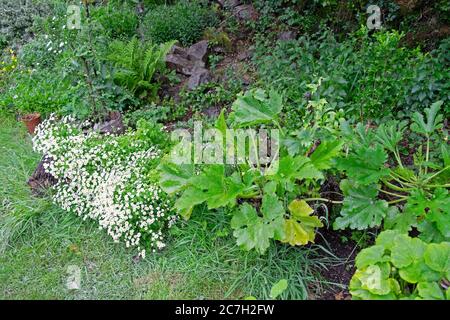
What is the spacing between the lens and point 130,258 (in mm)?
3312

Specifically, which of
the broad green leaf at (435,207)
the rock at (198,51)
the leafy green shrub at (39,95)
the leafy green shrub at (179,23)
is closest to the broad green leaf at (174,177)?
the broad green leaf at (435,207)

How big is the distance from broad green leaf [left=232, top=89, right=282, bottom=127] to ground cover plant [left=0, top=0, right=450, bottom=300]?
0.01 meters

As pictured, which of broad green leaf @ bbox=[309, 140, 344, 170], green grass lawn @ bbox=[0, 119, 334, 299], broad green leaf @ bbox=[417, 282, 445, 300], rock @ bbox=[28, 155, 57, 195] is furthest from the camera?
rock @ bbox=[28, 155, 57, 195]

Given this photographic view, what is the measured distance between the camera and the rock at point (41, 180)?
3.90 meters

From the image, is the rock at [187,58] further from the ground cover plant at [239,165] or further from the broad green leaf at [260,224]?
the broad green leaf at [260,224]

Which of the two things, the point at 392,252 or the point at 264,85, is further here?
the point at 264,85

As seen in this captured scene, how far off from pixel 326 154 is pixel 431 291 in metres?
1.00

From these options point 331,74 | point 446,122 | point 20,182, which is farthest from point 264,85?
point 20,182

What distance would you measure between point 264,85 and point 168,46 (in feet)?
4.19

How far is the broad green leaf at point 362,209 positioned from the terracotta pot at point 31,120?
3311 millimetres

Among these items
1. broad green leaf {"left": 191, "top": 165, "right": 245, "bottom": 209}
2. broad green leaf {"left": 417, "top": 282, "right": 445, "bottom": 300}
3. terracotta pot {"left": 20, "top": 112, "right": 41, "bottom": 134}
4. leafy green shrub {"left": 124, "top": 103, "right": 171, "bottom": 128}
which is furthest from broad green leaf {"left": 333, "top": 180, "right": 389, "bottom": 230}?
terracotta pot {"left": 20, "top": 112, "right": 41, "bottom": 134}

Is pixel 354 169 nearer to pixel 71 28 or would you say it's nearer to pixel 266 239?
pixel 266 239

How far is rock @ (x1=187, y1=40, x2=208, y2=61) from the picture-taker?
5547 millimetres

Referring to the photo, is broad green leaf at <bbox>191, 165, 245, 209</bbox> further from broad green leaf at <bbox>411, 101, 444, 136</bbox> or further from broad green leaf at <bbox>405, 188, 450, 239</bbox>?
broad green leaf at <bbox>411, 101, 444, 136</bbox>
